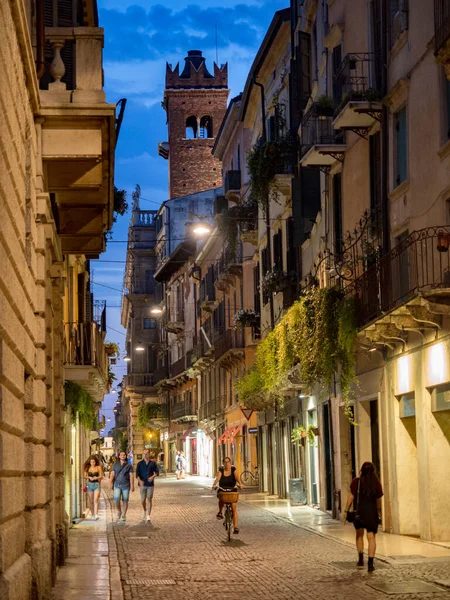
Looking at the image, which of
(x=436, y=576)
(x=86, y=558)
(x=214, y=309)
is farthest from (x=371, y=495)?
(x=214, y=309)

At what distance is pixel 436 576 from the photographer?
15.6 m

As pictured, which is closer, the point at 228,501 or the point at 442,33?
the point at 442,33

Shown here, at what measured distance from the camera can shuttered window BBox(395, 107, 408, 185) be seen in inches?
878

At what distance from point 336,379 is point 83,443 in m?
11.6

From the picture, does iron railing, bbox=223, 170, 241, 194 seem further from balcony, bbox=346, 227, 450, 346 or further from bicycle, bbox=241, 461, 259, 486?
balcony, bbox=346, 227, 450, 346

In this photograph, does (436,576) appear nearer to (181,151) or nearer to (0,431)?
(0,431)

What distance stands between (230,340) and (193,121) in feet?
121

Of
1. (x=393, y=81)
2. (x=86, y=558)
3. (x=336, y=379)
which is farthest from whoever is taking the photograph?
(x=336, y=379)

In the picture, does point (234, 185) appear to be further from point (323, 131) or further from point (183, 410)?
point (183, 410)

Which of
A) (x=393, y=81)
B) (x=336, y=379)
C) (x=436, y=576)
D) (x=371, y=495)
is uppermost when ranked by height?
(x=393, y=81)

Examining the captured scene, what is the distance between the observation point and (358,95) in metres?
23.4

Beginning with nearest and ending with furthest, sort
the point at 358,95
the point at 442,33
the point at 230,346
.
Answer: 1. the point at 442,33
2. the point at 358,95
3. the point at 230,346

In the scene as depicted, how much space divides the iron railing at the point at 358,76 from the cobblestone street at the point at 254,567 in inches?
337

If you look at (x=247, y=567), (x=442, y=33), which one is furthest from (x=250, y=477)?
(x=442, y=33)
